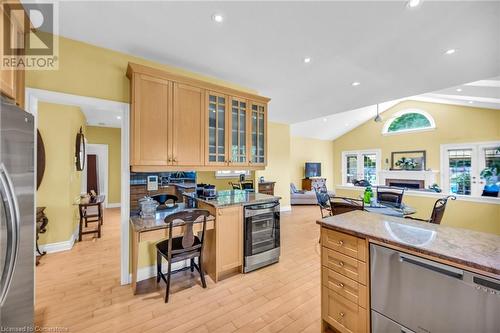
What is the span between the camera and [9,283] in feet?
3.97

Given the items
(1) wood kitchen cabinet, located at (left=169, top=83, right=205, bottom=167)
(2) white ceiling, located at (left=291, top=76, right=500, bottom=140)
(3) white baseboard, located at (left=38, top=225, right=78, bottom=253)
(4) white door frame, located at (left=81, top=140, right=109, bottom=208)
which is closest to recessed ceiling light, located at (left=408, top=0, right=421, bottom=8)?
(1) wood kitchen cabinet, located at (left=169, top=83, right=205, bottom=167)

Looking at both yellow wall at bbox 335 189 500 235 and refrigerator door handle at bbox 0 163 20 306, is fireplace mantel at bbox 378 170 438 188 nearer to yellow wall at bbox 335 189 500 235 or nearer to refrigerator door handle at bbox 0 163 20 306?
yellow wall at bbox 335 189 500 235

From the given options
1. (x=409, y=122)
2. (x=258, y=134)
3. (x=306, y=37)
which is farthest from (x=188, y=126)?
(x=409, y=122)

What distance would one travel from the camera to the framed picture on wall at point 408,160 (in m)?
7.57

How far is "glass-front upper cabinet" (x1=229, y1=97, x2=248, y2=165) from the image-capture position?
310 centimetres

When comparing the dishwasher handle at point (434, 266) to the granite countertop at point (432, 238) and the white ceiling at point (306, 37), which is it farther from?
the white ceiling at point (306, 37)

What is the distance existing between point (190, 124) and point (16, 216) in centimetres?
180

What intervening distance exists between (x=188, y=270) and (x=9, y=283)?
1927 millimetres

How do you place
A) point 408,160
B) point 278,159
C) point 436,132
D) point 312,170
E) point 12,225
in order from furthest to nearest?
1. point 312,170
2. point 408,160
3. point 436,132
4. point 278,159
5. point 12,225

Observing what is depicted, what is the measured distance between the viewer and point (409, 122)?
796 cm

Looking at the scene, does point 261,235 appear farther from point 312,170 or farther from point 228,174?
point 312,170

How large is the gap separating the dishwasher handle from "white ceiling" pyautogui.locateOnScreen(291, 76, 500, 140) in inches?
Answer: 207

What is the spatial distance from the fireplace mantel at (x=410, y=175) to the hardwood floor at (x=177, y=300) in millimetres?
6737

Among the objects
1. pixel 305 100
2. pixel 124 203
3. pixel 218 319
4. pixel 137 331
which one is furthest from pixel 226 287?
pixel 305 100
